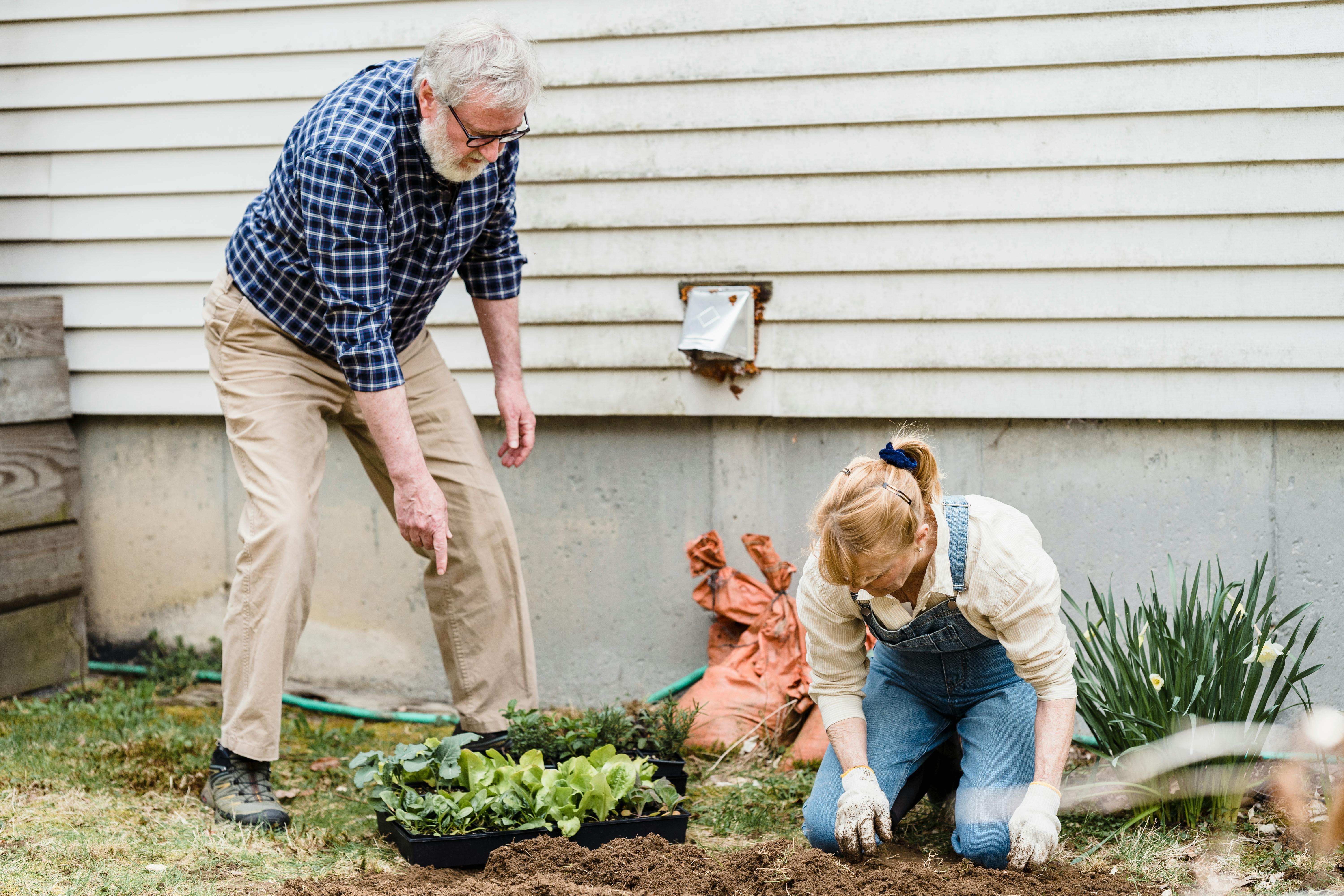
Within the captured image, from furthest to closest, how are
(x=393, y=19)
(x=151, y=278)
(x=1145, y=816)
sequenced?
1. (x=151, y=278)
2. (x=393, y=19)
3. (x=1145, y=816)

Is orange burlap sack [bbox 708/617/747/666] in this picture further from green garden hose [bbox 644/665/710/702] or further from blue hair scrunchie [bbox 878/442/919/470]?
blue hair scrunchie [bbox 878/442/919/470]

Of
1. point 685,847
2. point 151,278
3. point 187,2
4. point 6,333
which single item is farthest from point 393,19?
point 685,847

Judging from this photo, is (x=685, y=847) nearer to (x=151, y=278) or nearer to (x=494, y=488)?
(x=494, y=488)

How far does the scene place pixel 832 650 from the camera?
2705 millimetres

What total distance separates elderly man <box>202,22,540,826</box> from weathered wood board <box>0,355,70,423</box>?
55.0 inches

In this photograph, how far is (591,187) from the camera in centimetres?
393

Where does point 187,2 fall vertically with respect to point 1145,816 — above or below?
above

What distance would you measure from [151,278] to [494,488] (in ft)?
6.15

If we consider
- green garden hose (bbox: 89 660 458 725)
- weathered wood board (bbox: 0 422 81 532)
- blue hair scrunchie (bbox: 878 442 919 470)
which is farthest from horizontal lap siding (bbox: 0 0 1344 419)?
blue hair scrunchie (bbox: 878 442 919 470)

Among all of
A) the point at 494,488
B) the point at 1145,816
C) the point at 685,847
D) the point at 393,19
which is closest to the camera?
the point at 685,847

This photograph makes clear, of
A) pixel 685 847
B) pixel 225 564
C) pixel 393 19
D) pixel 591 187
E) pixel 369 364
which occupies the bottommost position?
pixel 685 847

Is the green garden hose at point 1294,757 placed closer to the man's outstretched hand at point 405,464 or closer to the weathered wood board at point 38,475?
the man's outstretched hand at point 405,464

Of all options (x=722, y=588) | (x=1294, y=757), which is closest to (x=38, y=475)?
(x=722, y=588)

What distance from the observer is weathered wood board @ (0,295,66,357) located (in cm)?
409
